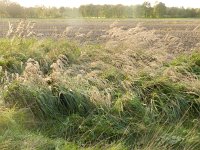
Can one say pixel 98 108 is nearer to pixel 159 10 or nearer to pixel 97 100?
pixel 97 100

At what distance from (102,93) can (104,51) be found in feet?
8.67

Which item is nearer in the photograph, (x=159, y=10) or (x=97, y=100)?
(x=97, y=100)

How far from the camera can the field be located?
556cm

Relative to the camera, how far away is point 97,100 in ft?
21.2

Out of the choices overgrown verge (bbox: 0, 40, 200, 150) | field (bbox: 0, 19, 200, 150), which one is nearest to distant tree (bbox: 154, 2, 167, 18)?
field (bbox: 0, 19, 200, 150)

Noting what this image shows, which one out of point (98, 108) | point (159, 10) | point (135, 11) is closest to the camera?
point (98, 108)

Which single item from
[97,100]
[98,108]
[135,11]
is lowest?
[135,11]

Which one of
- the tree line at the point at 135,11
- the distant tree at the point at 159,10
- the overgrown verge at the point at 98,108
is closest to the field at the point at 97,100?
the overgrown verge at the point at 98,108

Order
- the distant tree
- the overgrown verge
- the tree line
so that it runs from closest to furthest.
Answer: the overgrown verge
the tree line
the distant tree

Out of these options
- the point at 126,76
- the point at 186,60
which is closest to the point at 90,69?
the point at 126,76

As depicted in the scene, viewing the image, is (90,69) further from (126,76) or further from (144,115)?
(144,115)

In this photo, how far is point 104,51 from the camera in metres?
9.20

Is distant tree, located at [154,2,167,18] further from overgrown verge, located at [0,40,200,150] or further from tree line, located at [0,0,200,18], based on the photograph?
overgrown verge, located at [0,40,200,150]

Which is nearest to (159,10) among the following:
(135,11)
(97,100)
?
(135,11)
